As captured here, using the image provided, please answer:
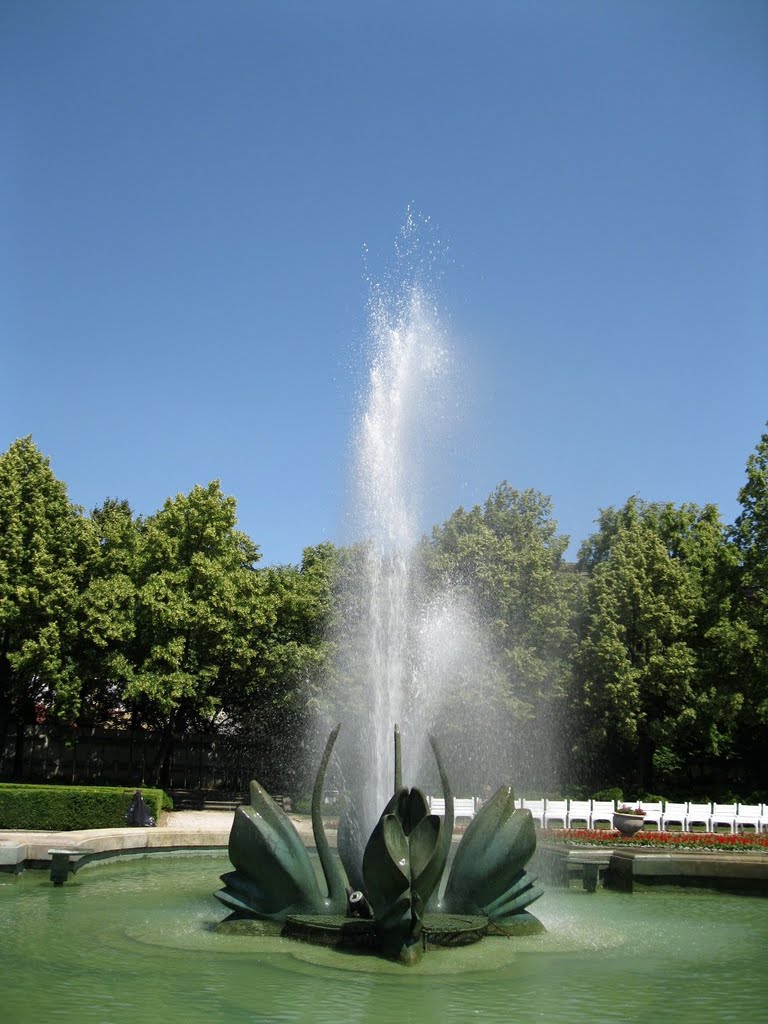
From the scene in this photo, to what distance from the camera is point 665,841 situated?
2022 centimetres

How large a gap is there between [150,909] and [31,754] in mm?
31858

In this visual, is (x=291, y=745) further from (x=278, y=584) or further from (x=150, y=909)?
(x=150, y=909)

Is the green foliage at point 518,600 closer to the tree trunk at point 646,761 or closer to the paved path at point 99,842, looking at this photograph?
the tree trunk at point 646,761

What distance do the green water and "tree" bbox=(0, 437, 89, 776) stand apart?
69.6ft

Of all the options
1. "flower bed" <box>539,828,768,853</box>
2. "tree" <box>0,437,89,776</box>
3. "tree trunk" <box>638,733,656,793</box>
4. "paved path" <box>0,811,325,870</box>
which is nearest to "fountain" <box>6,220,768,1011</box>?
"paved path" <box>0,811,325,870</box>

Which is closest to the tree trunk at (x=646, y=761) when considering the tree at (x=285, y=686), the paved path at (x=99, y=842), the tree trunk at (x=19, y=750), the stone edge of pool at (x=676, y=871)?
the tree at (x=285, y=686)

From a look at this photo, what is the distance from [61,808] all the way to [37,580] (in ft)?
43.2

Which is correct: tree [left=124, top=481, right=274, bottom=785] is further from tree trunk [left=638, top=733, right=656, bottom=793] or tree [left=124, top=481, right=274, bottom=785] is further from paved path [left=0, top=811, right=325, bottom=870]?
tree trunk [left=638, top=733, right=656, bottom=793]

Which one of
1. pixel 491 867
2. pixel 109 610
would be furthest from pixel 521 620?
pixel 491 867

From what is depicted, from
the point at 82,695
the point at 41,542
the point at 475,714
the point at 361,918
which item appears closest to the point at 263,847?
the point at 361,918

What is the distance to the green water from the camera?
7969 mm

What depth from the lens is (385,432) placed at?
58.7 feet

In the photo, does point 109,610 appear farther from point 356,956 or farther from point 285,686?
point 356,956

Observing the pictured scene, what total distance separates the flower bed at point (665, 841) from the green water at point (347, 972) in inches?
248
